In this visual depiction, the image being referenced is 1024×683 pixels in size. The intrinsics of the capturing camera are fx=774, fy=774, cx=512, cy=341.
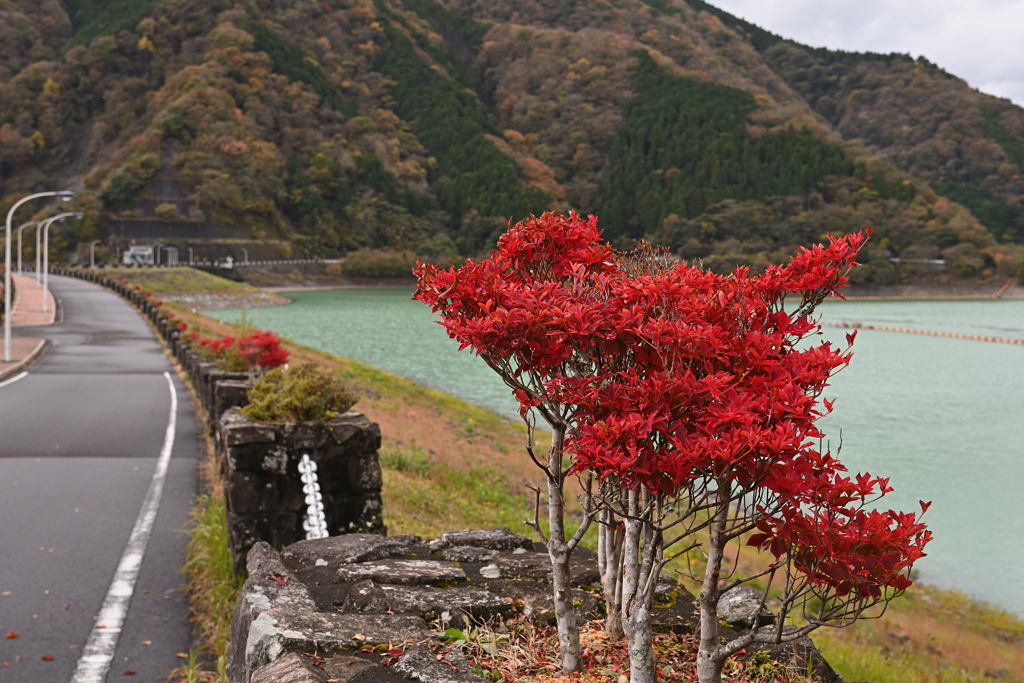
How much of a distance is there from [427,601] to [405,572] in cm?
53

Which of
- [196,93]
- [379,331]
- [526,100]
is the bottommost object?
[379,331]

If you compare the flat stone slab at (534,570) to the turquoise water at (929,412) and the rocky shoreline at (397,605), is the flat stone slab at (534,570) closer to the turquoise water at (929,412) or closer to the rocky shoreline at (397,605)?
the rocky shoreline at (397,605)

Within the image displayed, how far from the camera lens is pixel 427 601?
385 centimetres

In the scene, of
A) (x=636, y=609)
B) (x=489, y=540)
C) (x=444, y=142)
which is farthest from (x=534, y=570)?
(x=444, y=142)

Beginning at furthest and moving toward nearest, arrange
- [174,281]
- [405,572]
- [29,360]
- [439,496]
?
[174,281] < [29,360] < [439,496] < [405,572]

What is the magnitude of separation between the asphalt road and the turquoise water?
4.80m

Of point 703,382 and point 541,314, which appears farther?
point 541,314

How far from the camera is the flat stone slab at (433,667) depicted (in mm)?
2801

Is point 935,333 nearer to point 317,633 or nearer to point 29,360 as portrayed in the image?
point 29,360

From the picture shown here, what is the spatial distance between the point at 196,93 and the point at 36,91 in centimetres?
3537

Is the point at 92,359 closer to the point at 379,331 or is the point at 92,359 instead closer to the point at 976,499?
the point at 976,499

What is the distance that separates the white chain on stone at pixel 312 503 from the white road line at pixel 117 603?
1357mm

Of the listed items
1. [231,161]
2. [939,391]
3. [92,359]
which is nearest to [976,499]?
[939,391]

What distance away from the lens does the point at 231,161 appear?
121m
